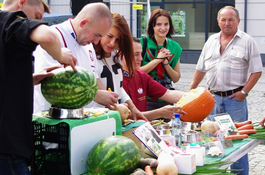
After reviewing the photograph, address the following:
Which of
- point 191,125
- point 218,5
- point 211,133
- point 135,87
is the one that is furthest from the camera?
point 218,5

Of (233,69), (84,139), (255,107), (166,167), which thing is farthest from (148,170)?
(255,107)

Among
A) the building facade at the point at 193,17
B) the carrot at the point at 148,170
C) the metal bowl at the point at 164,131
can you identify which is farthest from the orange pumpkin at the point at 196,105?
the building facade at the point at 193,17

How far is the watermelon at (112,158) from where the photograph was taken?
2.27m

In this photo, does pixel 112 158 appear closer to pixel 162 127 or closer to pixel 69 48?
pixel 69 48

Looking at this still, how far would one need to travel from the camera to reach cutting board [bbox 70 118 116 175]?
229 centimetres

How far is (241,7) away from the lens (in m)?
15.7

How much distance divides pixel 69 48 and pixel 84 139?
3.15 feet

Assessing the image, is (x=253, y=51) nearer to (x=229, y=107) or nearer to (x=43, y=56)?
(x=229, y=107)

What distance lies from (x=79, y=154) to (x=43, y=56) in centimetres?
91

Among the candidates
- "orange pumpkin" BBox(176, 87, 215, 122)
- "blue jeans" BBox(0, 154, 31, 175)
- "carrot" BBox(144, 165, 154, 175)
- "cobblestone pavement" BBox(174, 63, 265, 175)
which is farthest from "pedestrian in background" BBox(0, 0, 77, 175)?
"cobblestone pavement" BBox(174, 63, 265, 175)

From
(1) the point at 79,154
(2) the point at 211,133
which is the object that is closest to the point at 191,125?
(2) the point at 211,133

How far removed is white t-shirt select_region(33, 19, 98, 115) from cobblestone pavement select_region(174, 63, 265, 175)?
3132 millimetres

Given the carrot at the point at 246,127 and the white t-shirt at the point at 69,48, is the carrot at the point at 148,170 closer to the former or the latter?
the white t-shirt at the point at 69,48

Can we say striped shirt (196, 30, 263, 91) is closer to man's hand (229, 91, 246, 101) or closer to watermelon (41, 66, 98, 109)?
man's hand (229, 91, 246, 101)
